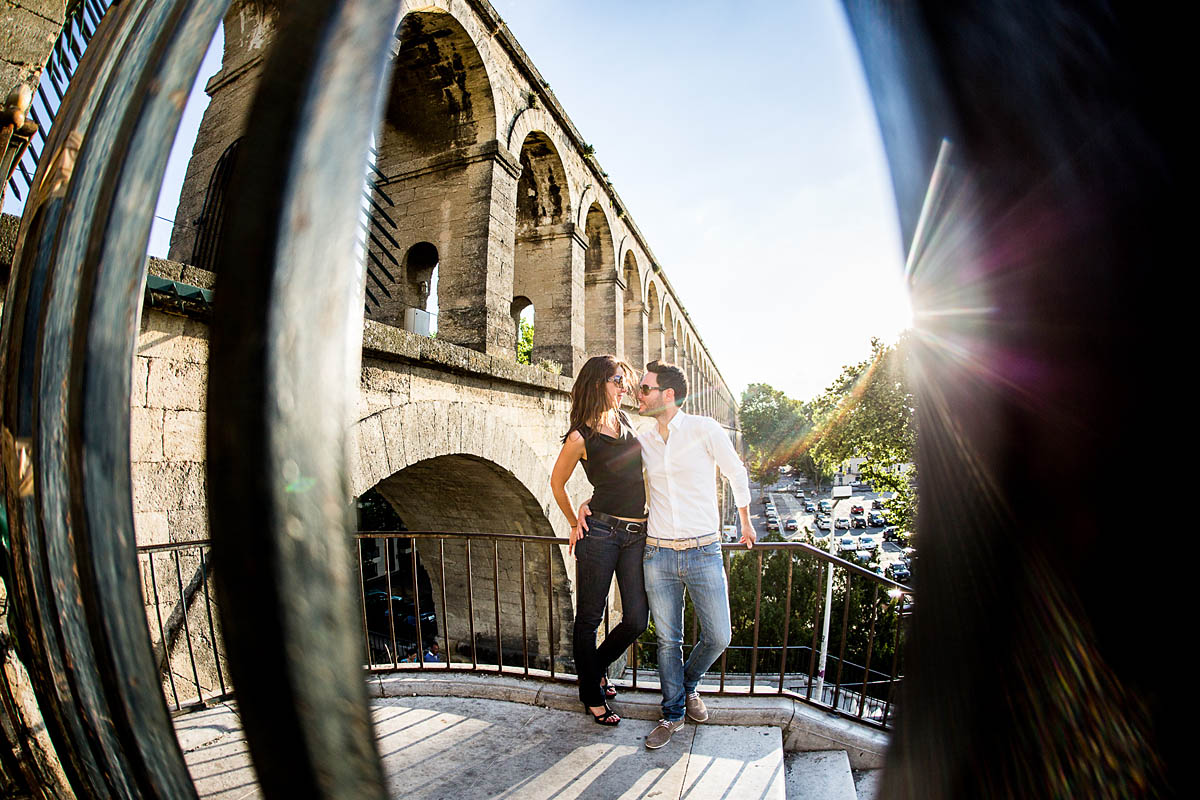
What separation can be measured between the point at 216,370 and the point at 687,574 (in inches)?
119

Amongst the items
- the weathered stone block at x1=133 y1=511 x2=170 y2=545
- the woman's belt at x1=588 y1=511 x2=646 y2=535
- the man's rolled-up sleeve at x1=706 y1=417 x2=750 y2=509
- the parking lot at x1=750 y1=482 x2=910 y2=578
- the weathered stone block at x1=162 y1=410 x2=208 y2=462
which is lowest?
the parking lot at x1=750 y1=482 x2=910 y2=578

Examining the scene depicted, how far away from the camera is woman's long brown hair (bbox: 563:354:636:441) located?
328cm

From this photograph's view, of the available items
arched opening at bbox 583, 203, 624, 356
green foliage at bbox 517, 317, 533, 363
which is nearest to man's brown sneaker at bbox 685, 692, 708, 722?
arched opening at bbox 583, 203, 624, 356

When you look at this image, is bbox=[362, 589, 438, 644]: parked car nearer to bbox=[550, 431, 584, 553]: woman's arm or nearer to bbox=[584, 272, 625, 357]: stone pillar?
bbox=[584, 272, 625, 357]: stone pillar

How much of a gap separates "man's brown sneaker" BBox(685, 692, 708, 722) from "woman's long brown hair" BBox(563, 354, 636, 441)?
1.60 meters

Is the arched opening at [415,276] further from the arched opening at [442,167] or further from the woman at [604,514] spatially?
the woman at [604,514]

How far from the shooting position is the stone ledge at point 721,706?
333cm

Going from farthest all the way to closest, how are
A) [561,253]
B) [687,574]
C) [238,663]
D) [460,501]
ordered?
[561,253] → [460,501] → [687,574] → [238,663]

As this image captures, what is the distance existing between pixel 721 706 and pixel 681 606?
779 millimetres

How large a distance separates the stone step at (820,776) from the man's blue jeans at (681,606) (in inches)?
26.0

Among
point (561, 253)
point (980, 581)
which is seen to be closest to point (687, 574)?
point (980, 581)

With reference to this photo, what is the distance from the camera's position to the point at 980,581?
46cm

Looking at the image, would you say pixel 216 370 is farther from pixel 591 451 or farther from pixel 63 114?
pixel 591 451

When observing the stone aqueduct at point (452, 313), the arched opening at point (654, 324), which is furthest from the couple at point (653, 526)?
the arched opening at point (654, 324)
